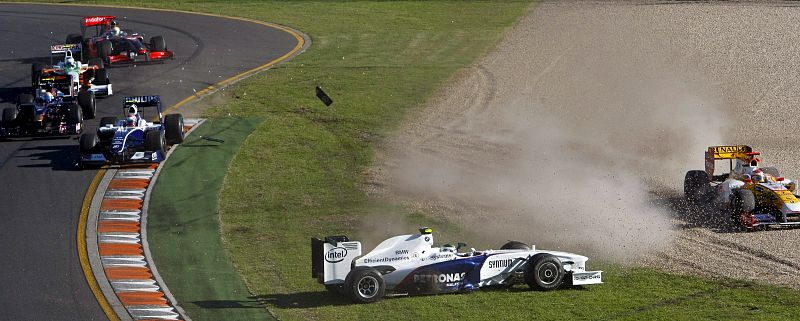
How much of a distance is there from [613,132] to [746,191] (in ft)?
42.9

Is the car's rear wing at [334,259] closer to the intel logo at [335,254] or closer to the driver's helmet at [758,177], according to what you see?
the intel logo at [335,254]

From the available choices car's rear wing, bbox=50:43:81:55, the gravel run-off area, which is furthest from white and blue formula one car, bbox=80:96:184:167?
car's rear wing, bbox=50:43:81:55

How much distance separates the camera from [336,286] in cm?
2877

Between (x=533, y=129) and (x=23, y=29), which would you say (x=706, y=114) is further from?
(x=23, y=29)

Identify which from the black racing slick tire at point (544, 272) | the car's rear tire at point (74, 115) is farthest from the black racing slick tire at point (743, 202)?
the car's rear tire at point (74, 115)

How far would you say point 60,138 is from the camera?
146 ft

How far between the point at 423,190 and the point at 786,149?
14983mm

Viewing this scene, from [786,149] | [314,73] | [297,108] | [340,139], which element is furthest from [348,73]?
[786,149]

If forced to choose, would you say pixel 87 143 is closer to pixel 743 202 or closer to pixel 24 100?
pixel 24 100

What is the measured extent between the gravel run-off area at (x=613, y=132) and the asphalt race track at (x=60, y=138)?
33.0 feet

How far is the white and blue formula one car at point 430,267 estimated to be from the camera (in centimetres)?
2841

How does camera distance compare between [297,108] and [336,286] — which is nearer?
[336,286]

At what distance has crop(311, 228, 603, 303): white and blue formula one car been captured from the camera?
2841 centimetres

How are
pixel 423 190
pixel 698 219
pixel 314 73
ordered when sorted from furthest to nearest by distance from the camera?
pixel 314 73
pixel 423 190
pixel 698 219
